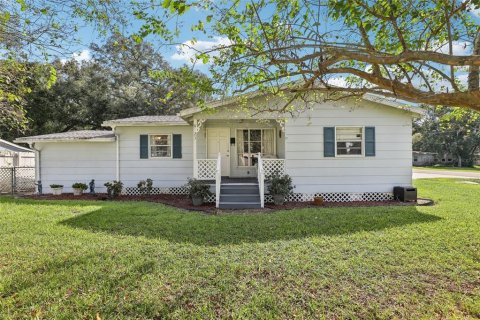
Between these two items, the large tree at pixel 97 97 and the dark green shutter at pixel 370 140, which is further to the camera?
the large tree at pixel 97 97

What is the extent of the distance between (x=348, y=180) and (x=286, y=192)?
8.58 ft

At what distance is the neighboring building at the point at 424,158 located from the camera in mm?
49281

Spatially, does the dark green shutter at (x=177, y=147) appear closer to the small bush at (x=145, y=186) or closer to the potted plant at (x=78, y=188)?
the small bush at (x=145, y=186)

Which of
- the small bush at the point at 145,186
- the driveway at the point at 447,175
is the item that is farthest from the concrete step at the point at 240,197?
the driveway at the point at 447,175

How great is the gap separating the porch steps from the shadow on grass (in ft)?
5.92

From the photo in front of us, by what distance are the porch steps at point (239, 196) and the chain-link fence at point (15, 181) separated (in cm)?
983

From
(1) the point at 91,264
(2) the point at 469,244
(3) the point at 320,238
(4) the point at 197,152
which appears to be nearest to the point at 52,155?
(4) the point at 197,152

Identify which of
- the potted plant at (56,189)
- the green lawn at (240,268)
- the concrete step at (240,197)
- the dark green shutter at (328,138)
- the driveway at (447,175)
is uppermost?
the dark green shutter at (328,138)

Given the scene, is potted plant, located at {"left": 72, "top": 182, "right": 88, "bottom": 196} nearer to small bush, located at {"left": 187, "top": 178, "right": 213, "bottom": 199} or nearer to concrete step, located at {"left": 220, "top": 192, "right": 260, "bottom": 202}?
small bush, located at {"left": 187, "top": 178, "right": 213, "bottom": 199}

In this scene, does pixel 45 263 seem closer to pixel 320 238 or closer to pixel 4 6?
pixel 4 6

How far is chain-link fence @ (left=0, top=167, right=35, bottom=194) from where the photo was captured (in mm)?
13598

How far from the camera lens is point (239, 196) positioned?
10.5m

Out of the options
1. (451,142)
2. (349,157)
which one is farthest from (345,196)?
(451,142)

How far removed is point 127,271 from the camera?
428 cm
